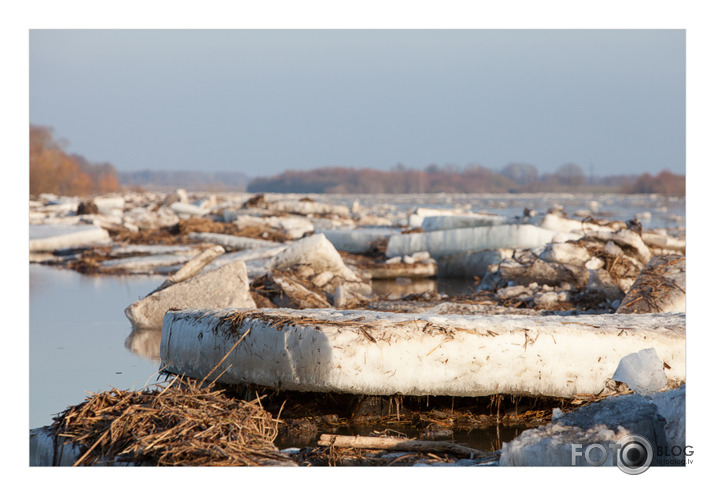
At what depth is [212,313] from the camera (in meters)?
3.96

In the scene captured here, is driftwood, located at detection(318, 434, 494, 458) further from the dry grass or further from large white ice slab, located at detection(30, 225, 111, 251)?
large white ice slab, located at detection(30, 225, 111, 251)

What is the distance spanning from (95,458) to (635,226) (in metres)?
6.70

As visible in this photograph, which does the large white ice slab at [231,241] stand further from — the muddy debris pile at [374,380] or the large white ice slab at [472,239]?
the muddy debris pile at [374,380]

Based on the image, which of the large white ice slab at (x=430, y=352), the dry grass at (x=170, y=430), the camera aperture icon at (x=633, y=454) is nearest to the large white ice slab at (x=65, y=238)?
the large white ice slab at (x=430, y=352)

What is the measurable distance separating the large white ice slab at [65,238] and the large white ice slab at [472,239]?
633 cm

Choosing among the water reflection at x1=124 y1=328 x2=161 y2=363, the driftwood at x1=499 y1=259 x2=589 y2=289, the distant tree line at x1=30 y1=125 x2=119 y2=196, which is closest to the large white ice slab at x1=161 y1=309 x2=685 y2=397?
the water reflection at x1=124 y1=328 x2=161 y2=363

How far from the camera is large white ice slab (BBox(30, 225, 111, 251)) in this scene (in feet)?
43.8

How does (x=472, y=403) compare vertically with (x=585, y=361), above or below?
below

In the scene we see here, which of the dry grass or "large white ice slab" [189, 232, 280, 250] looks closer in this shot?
the dry grass

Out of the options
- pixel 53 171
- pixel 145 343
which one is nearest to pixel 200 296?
pixel 145 343

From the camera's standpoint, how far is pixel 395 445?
2.98 metres

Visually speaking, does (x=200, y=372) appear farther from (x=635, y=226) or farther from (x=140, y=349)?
(x=635, y=226)

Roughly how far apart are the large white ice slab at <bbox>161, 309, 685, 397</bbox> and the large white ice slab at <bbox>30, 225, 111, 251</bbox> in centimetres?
1080

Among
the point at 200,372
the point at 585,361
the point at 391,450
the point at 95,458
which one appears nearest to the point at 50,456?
the point at 95,458
